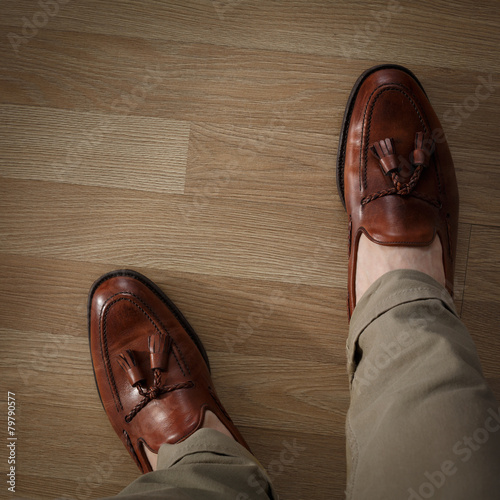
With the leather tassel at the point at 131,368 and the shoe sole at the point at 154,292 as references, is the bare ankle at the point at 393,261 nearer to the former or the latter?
the shoe sole at the point at 154,292

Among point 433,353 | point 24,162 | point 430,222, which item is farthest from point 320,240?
point 24,162

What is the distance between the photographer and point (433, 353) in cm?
62

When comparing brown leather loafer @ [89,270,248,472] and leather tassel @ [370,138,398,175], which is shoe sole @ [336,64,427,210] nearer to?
leather tassel @ [370,138,398,175]

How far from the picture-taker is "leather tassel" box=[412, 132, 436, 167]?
853 millimetres

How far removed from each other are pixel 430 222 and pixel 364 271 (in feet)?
0.55

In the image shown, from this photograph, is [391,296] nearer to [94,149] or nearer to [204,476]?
[204,476]

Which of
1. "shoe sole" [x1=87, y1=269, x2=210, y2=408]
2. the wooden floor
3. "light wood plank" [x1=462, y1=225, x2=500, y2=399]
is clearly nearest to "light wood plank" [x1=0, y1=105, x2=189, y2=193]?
the wooden floor

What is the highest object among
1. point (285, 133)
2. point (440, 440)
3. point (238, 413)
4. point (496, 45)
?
point (496, 45)

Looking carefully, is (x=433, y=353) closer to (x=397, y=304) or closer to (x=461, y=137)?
(x=397, y=304)

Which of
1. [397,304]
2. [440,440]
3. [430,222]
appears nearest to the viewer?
[440,440]

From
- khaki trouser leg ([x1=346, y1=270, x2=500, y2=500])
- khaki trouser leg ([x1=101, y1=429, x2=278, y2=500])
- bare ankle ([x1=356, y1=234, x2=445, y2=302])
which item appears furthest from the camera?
bare ankle ([x1=356, y1=234, x2=445, y2=302])

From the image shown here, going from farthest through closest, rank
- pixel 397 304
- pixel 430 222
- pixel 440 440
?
pixel 430 222 < pixel 397 304 < pixel 440 440

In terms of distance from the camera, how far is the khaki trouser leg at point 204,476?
23.8 inches

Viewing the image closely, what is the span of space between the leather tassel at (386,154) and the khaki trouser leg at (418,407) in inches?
9.4
